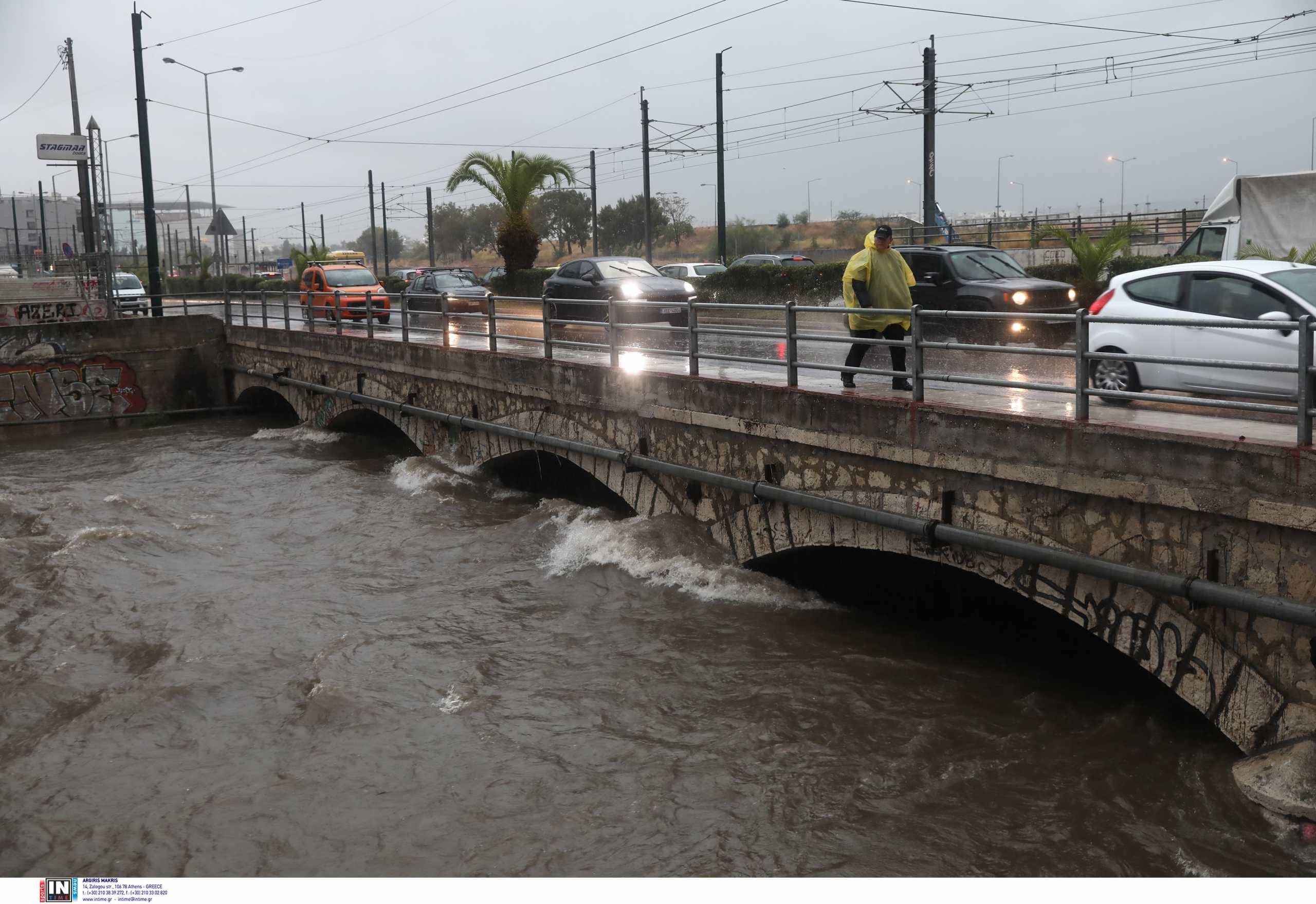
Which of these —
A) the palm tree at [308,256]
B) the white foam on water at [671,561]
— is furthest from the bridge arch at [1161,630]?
the palm tree at [308,256]

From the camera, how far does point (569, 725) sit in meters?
8.99

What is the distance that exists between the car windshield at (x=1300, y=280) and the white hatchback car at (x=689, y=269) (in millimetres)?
28474

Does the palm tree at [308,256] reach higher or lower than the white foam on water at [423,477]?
higher

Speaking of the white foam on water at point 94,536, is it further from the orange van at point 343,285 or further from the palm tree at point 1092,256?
the palm tree at point 1092,256

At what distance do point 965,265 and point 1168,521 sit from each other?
1131cm

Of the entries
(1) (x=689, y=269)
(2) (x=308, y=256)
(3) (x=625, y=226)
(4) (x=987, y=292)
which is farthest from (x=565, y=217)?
(4) (x=987, y=292)

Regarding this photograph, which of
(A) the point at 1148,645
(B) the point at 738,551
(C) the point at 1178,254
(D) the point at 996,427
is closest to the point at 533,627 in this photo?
(B) the point at 738,551

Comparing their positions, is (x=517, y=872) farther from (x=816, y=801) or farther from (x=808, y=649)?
(x=808, y=649)

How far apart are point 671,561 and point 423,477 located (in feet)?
23.5

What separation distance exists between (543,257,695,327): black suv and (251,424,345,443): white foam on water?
17.5 ft

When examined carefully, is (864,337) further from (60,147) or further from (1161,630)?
(60,147)

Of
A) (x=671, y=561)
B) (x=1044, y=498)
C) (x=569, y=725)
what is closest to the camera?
(x=1044, y=498)

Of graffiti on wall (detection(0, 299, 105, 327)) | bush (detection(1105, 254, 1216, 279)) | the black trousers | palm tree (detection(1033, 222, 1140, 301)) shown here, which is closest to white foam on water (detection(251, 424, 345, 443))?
graffiti on wall (detection(0, 299, 105, 327))

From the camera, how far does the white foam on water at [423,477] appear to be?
17391 mm
